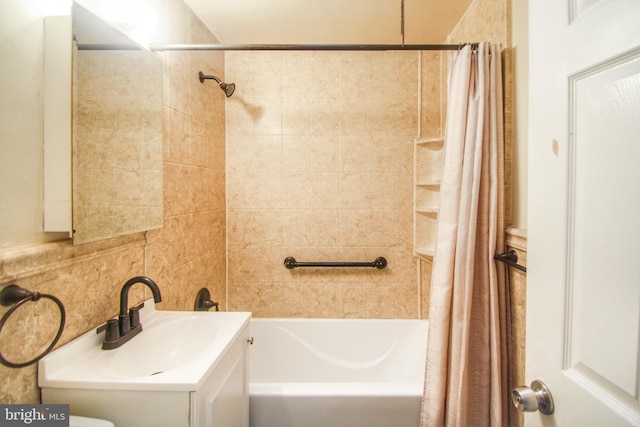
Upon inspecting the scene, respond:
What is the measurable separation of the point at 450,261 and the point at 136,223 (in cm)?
127

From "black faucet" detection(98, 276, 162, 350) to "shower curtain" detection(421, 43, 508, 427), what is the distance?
110 centimetres

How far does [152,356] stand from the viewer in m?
1.06

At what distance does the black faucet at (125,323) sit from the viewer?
963 millimetres

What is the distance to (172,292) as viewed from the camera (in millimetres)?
1495

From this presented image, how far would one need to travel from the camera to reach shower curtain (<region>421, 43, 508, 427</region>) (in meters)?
1.19

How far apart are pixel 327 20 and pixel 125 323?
187 cm

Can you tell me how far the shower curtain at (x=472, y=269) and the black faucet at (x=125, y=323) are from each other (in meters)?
1.10

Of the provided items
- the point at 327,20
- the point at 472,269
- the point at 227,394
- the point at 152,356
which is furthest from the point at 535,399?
the point at 327,20

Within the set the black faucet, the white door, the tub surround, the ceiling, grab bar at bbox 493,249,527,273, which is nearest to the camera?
the white door

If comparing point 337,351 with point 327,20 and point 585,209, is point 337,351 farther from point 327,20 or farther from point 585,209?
point 327,20

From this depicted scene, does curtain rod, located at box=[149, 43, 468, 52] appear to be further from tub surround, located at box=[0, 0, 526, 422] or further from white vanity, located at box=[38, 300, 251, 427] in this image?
white vanity, located at box=[38, 300, 251, 427]

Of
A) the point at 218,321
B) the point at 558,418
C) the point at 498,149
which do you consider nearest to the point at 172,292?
the point at 218,321

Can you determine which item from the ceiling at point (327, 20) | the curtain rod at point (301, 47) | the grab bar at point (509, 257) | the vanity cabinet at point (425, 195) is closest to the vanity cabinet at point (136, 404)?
the grab bar at point (509, 257)

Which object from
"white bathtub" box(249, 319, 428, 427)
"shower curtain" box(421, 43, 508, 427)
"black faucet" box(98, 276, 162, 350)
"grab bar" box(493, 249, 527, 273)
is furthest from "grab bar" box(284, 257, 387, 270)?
"black faucet" box(98, 276, 162, 350)
